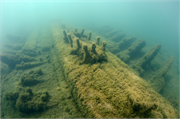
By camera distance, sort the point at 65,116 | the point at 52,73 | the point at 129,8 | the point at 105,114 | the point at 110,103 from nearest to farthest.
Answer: the point at 105,114 → the point at 110,103 → the point at 65,116 → the point at 52,73 → the point at 129,8

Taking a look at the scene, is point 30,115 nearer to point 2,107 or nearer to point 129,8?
point 2,107

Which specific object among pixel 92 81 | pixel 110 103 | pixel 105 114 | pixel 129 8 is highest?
pixel 129 8

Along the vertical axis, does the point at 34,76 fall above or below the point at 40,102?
above

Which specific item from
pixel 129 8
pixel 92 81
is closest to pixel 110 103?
pixel 92 81

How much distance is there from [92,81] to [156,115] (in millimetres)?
3104

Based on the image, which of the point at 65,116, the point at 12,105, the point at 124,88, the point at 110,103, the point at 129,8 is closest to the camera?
the point at 110,103

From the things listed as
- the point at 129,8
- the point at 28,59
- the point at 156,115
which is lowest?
the point at 156,115

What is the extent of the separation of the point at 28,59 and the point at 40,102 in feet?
30.6

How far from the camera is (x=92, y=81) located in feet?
15.1

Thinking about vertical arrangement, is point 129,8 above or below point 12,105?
above

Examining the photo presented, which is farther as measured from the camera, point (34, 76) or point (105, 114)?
point (34, 76)

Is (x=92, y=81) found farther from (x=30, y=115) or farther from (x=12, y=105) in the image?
(x=12, y=105)

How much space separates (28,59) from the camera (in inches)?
464

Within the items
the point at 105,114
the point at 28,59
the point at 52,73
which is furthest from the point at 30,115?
the point at 28,59
